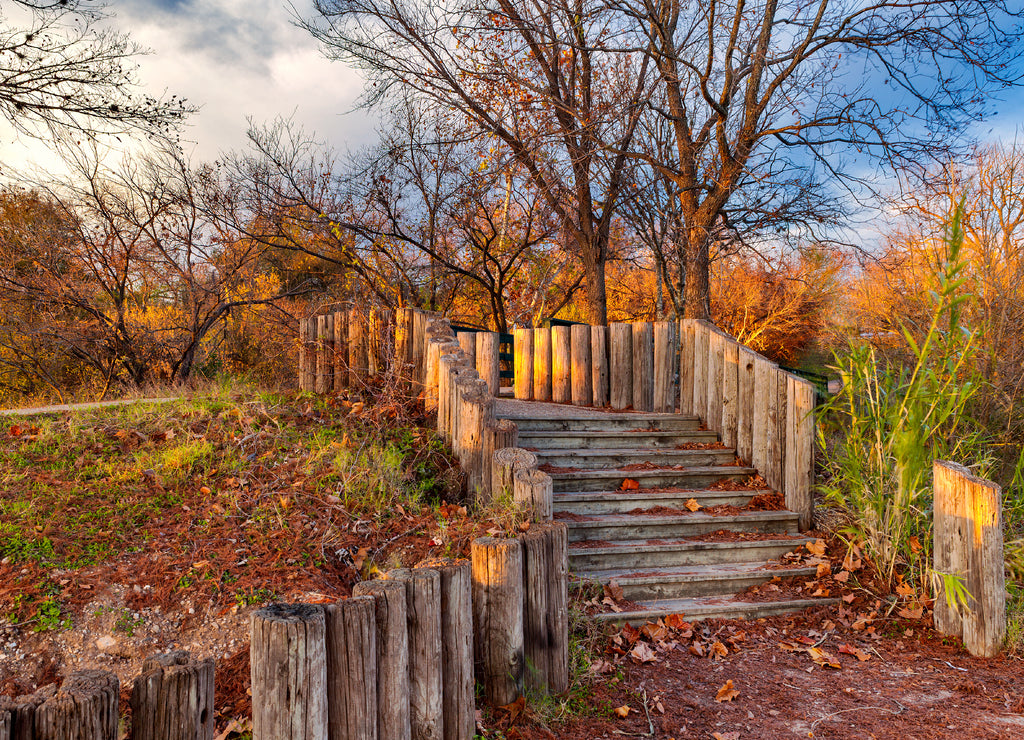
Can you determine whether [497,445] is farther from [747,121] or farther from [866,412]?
[747,121]

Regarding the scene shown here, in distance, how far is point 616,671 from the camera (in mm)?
3631

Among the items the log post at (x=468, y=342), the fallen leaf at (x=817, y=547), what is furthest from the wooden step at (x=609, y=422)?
the fallen leaf at (x=817, y=547)

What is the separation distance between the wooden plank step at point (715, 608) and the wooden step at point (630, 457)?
1.56m

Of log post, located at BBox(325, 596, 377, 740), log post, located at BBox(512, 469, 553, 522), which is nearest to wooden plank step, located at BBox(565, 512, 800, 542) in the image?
log post, located at BBox(512, 469, 553, 522)

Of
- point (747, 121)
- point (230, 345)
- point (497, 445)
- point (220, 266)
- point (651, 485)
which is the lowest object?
point (651, 485)

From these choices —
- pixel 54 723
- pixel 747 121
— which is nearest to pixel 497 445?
pixel 54 723

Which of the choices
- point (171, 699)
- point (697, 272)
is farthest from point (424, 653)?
point (697, 272)

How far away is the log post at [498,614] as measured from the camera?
3137mm

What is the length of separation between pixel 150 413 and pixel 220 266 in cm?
469

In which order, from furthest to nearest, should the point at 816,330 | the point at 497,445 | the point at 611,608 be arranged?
the point at 816,330, the point at 497,445, the point at 611,608

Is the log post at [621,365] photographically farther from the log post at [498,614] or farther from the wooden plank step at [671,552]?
the log post at [498,614]

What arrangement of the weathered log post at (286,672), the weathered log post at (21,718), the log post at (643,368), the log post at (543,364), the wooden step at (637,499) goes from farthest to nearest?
1. the log post at (543,364)
2. the log post at (643,368)
3. the wooden step at (637,499)
4. the weathered log post at (286,672)
5. the weathered log post at (21,718)

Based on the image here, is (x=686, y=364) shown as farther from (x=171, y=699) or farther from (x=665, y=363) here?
(x=171, y=699)

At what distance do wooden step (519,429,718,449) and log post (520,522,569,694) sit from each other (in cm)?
247
